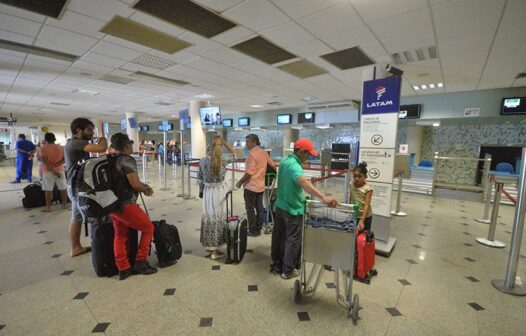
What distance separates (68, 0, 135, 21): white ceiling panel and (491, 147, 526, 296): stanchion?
15.2ft

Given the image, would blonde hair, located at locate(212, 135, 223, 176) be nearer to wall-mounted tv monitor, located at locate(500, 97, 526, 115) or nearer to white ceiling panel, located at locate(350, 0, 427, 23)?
white ceiling panel, located at locate(350, 0, 427, 23)

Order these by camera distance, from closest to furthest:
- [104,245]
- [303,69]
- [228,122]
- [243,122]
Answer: [104,245], [303,69], [243,122], [228,122]

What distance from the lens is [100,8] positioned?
2.78 meters

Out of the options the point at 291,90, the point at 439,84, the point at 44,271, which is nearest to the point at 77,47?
the point at 44,271

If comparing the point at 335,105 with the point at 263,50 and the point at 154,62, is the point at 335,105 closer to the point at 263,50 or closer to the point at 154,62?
the point at 263,50

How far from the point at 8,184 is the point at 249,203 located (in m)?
9.37

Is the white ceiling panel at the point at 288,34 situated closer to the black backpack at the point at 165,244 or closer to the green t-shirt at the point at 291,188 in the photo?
the green t-shirt at the point at 291,188

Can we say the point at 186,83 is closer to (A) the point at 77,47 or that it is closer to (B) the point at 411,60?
(A) the point at 77,47

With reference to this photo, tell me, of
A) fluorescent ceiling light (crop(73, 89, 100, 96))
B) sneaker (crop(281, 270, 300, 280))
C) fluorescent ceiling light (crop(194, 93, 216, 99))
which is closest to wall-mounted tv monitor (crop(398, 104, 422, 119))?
fluorescent ceiling light (crop(194, 93, 216, 99))

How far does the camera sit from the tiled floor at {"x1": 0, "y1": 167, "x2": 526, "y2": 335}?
1.99m

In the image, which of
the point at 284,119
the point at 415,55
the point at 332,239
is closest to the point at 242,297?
the point at 332,239

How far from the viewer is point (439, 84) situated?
20.2 ft

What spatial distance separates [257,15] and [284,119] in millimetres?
8390

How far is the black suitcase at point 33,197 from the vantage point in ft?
17.2
